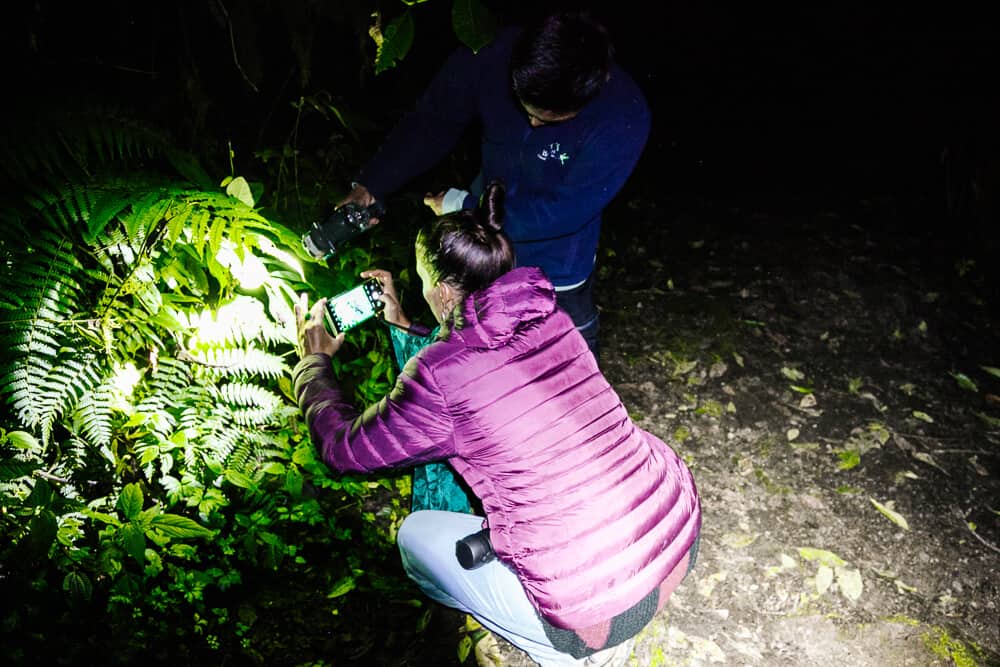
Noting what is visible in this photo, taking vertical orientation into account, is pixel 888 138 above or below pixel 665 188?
below

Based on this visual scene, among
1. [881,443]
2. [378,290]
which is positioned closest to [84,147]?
[378,290]

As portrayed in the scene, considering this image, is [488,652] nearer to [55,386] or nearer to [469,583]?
[469,583]

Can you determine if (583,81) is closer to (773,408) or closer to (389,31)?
(389,31)

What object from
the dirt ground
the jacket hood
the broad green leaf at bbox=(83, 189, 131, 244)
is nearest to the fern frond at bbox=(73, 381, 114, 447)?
the broad green leaf at bbox=(83, 189, 131, 244)

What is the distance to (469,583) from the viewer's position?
2.18 m

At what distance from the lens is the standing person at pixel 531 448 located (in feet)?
5.96

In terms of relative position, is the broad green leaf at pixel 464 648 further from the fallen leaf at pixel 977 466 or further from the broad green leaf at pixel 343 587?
the fallen leaf at pixel 977 466

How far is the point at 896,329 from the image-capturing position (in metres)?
4.52

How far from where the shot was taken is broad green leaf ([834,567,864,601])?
9.30ft

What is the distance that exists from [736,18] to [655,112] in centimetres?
281

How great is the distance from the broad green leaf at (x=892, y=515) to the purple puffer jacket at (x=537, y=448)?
75.7 inches

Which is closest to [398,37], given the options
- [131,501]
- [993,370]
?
[131,501]

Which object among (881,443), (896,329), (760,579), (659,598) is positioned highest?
(659,598)

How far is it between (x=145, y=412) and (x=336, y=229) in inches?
43.5
